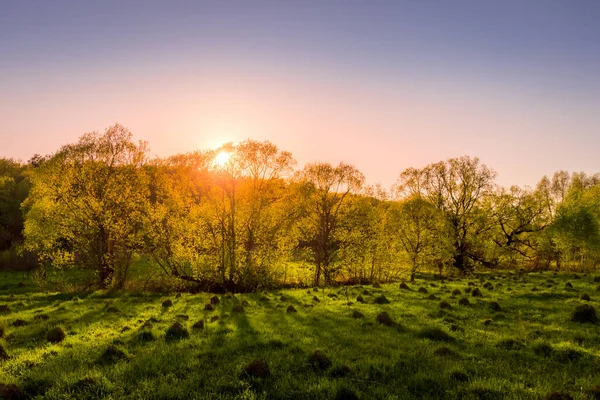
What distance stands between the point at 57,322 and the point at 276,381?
15572 mm

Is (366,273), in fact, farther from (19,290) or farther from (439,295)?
(19,290)

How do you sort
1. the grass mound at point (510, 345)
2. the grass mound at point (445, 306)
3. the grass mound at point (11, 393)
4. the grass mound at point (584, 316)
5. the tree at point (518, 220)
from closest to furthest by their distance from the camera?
the grass mound at point (11, 393) < the grass mound at point (510, 345) < the grass mound at point (584, 316) < the grass mound at point (445, 306) < the tree at point (518, 220)

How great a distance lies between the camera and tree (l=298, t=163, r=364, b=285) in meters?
43.0

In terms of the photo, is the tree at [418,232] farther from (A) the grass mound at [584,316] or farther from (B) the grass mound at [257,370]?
(B) the grass mound at [257,370]

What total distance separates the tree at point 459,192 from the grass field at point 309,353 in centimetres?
3072

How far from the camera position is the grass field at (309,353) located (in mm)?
8781

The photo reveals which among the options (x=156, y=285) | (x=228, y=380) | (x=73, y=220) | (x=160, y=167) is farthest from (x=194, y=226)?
(x=228, y=380)

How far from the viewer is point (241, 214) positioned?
35.0 meters

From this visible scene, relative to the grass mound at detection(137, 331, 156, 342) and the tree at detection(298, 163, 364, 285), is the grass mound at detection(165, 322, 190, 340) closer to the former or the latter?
the grass mound at detection(137, 331, 156, 342)

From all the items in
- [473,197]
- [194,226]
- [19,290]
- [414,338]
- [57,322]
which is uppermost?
[473,197]

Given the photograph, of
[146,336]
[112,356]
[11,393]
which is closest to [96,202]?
[146,336]

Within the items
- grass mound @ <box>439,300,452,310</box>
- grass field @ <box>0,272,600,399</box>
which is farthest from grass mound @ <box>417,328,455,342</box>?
grass mound @ <box>439,300,452,310</box>

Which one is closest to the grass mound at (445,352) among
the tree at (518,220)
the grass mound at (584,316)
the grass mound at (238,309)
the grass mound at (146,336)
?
the grass mound at (584,316)

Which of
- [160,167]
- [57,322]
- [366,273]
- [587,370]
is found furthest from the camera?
[366,273]
